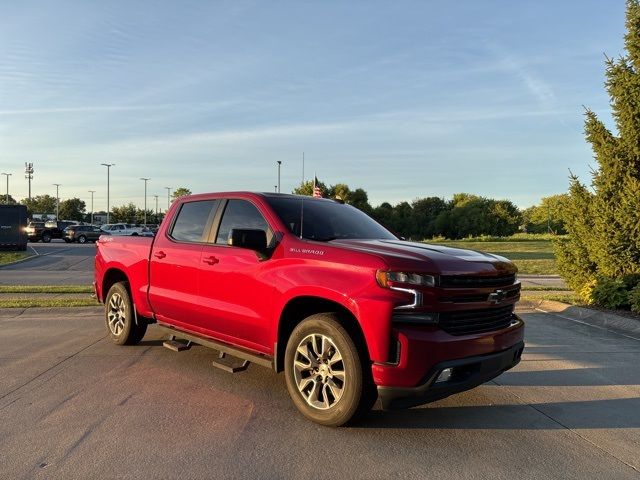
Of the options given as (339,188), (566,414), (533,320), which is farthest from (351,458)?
(339,188)

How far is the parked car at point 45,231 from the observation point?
1670 inches

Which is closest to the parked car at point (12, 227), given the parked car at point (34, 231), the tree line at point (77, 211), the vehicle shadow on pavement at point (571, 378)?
the parked car at point (34, 231)

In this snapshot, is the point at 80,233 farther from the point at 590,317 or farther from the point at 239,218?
the point at 239,218

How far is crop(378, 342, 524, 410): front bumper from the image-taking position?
11.6ft

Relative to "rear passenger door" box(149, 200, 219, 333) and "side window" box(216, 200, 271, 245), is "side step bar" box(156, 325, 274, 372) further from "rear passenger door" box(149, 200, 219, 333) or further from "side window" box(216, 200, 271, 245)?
"side window" box(216, 200, 271, 245)

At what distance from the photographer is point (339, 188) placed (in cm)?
6625

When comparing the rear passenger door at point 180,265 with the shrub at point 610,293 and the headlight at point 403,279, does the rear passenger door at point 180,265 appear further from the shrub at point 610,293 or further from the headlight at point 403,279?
the shrub at point 610,293

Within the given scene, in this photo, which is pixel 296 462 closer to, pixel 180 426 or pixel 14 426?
pixel 180 426

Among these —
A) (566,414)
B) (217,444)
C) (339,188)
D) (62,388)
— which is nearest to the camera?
(217,444)

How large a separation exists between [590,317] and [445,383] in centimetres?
636

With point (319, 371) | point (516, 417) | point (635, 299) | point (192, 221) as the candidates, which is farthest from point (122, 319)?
point (635, 299)

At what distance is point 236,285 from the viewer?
461cm

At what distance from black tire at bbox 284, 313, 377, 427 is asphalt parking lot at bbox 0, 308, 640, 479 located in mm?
148

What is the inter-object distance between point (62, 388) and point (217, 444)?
6.80ft
